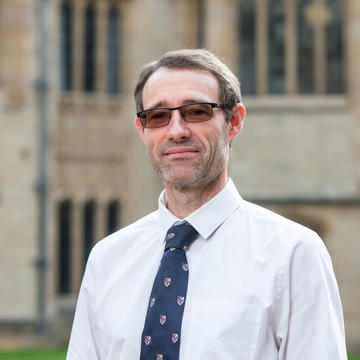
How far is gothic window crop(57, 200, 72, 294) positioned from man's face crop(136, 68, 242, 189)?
45.4 ft

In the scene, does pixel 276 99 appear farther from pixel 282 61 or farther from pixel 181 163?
pixel 181 163

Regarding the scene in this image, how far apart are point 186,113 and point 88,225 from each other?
1417cm

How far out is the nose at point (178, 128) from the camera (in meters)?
2.11

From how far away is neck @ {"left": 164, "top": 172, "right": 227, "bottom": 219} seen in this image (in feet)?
7.05

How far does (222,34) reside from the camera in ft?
48.4

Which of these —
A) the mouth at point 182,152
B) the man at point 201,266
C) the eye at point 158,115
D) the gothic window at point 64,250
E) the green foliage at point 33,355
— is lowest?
the green foliage at point 33,355

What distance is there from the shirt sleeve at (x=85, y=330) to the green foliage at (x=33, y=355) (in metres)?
11.1

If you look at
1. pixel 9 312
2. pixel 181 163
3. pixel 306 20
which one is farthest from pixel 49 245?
pixel 181 163

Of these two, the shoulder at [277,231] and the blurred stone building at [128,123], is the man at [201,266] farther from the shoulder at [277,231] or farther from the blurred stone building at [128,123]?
the blurred stone building at [128,123]

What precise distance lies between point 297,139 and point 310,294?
12.7m

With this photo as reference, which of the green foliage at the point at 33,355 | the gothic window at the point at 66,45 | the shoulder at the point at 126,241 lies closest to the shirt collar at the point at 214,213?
the shoulder at the point at 126,241

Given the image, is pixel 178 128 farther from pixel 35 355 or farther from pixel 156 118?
pixel 35 355

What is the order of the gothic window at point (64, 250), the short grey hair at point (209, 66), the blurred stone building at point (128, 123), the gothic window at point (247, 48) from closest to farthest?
the short grey hair at point (209, 66) < the blurred stone building at point (128, 123) < the gothic window at point (247, 48) < the gothic window at point (64, 250)

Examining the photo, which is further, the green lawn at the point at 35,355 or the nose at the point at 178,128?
the green lawn at the point at 35,355
